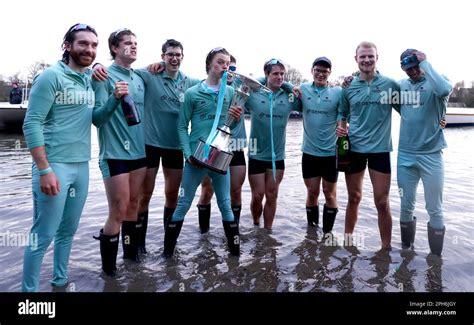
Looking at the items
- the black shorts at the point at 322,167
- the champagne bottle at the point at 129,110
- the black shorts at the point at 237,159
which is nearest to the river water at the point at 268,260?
the black shorts at the point at 322,167

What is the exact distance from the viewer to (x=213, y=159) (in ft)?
13.4

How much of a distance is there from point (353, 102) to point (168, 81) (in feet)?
8.57

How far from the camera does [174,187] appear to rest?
5039 millimetres

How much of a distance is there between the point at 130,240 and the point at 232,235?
4.34 ft

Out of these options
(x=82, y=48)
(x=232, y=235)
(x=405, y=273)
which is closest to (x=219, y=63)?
(x=82, y=48)

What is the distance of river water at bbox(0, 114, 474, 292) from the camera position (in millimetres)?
3953

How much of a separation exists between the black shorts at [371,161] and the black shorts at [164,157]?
244 cm

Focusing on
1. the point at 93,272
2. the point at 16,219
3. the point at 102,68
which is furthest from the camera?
the point at 16,219
